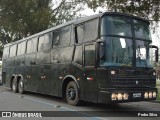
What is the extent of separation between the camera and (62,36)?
44.5 ft

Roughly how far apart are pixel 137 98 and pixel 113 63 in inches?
53.7

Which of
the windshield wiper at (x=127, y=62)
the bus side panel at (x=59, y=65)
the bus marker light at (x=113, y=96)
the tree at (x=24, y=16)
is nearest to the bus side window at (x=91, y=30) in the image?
the bus side panel at (x=59, y=65)

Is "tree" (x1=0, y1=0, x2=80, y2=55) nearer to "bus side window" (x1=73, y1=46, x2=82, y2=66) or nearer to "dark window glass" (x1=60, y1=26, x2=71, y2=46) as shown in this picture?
"dark window glass" (x1=60, y1=26, x2=71, y2=46)

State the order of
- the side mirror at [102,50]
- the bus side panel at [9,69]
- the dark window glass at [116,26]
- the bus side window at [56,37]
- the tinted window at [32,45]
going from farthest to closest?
1. the bus side panel at [9,69]
2. the tinted window at [32,45]
3. the bus side window at [56,37]
4. the dark window glass at [116,26]
5. the side mirror at [102,50]

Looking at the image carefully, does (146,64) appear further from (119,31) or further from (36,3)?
(36,3)

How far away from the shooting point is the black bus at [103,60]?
10.4 meters

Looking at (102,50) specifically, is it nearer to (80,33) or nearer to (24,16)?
(80,33)

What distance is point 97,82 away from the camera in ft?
34.8

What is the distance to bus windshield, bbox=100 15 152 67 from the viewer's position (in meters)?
10.6

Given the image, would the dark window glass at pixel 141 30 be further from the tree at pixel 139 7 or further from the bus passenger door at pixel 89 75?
the tree at pixel 139 7

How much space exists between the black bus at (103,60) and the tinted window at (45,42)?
0.58 meters

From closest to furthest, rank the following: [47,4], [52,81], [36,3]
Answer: [52,81], [36,3], [47,4]

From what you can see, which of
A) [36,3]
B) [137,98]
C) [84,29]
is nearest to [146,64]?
[137,98]

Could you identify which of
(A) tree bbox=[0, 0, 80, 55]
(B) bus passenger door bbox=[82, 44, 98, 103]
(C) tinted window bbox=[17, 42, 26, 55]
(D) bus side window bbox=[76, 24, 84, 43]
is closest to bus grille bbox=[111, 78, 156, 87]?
(B) bus passenger door bbox=[82, 44, 98, 103]
